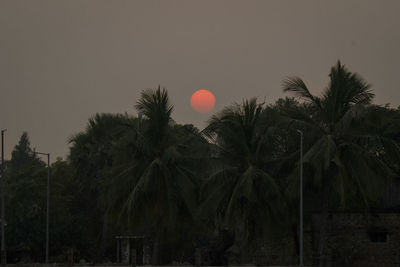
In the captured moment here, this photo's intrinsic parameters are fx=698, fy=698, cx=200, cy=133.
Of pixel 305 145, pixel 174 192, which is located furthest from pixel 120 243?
pixel 305 145

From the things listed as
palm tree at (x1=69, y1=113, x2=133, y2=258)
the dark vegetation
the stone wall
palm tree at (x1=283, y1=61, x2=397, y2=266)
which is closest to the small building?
palm tree at (x1=69, y1=113, x2=133, y2=258)

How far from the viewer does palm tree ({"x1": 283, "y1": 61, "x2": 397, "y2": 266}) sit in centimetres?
4566

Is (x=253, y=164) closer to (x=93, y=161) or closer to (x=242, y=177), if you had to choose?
(x=242, y=177)

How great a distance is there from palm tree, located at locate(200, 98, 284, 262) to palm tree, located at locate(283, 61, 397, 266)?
7.04 feet

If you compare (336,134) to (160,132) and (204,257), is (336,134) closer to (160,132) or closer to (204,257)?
(160,132)

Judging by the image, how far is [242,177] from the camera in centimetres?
4666

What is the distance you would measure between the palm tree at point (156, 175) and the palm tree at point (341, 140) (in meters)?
7.73

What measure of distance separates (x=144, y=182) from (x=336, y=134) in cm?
1353

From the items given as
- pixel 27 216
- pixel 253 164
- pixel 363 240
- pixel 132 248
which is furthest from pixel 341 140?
pixel 27 216

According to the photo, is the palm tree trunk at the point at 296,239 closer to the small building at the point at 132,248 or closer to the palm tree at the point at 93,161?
the small building at the point at 132,248

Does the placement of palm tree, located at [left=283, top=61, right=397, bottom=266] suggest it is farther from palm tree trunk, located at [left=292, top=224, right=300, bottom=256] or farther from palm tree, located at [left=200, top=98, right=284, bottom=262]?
palm tree trunk, located at [left=292, top=224, right=300, bottom=256]

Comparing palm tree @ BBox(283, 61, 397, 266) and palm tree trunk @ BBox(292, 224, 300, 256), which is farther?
palm tree trunk @ BBox(292, 224, 300, 256)

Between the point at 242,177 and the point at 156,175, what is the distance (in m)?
6.17

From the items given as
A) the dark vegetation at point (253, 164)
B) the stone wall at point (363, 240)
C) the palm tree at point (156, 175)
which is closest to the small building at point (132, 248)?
the dark vegetation at point (253, 164)
